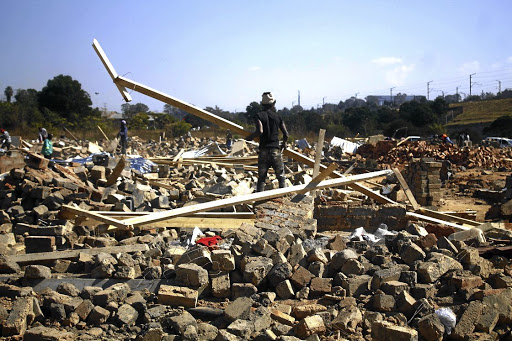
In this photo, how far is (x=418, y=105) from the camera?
42.6 meters

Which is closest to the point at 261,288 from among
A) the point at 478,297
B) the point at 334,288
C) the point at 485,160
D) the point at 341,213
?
the point at 334,288

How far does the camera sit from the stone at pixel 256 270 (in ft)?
15.0

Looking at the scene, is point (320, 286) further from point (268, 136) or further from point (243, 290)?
point (268, 136)

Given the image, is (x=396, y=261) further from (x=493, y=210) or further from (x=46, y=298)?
(x=493, y=210)

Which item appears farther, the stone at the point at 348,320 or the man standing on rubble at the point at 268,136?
the man standing on rubble at the point at 268,136

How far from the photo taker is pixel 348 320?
Answer: 12.8 feet

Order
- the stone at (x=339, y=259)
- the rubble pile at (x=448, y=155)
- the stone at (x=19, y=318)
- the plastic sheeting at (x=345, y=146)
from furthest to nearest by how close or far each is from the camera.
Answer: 1. the plastic sheeting at (x=345, y=146)
2. the rubble pile at (x=448, y=155)
3. the stone at (x=339, y=259)
4. the stone at (x=19, y=318)

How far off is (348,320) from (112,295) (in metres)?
2.19

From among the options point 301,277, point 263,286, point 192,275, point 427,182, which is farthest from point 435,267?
point 427,182

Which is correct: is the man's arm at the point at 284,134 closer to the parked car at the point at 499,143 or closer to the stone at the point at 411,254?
the stone at the point at 411,254

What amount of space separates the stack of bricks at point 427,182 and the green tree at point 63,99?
122 ft

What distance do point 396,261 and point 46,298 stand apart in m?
3.57

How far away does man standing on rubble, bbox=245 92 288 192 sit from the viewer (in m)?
7.49

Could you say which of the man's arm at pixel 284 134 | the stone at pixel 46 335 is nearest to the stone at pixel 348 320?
the stone at pixel 46 335
